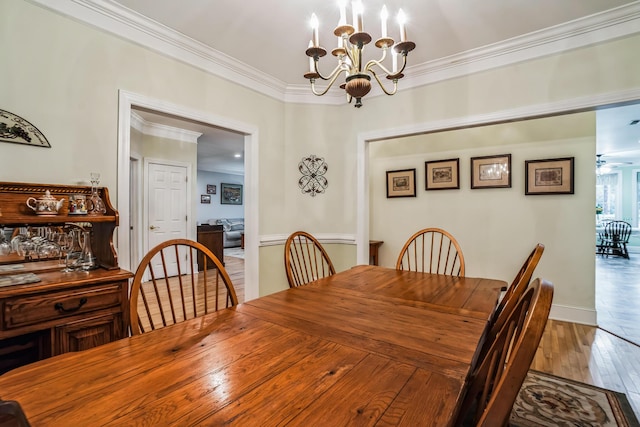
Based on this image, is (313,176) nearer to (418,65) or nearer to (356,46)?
(418,65)

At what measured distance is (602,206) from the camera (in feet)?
27.8

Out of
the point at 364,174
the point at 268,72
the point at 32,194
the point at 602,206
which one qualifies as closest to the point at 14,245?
the point at 32,194

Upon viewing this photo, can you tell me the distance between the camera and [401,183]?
161 inches

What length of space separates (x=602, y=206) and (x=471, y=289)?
9.87 meters

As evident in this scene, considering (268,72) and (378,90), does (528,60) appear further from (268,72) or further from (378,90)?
(268,72)

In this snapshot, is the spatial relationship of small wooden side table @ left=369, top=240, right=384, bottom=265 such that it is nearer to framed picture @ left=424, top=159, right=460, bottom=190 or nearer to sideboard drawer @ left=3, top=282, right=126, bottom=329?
framed picture @ left=424, top=159, right=460, bottom=190

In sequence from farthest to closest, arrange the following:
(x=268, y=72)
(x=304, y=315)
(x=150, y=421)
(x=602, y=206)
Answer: (x=602, y=206) < (x=268, y=72) < (x=304, y=315) < (x=150, y=421)

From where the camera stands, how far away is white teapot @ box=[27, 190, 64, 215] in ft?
5.32

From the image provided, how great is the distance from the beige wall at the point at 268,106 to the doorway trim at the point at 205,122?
45 mm

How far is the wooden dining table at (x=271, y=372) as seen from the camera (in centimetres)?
62

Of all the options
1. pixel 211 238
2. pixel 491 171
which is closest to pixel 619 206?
pixel 491 171

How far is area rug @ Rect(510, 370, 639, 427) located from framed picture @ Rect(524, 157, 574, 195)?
1.94 m

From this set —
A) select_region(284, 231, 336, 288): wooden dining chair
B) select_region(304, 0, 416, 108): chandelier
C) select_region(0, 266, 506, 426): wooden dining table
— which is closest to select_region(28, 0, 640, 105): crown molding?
select_region(304, 0, 416, 108): chandelier

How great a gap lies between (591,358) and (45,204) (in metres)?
3.77
